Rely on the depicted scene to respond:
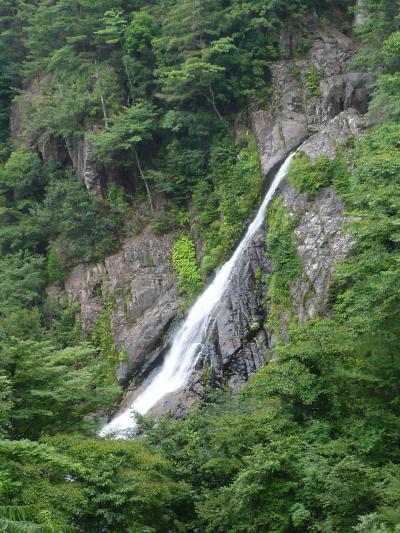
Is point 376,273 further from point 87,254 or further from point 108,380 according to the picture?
point 87,254

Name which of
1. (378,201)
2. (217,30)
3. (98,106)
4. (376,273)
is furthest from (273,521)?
(98,106)

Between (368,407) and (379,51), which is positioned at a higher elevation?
(379,51)

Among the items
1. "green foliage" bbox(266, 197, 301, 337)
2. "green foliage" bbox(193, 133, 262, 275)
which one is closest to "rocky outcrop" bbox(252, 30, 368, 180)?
"green foliage" bbox(193, 133, 262, 275)

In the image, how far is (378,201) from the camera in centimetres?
1116

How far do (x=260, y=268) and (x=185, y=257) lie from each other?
19.3 feet

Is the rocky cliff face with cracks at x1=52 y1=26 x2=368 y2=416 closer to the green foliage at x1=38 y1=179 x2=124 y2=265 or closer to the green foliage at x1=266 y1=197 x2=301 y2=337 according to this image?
the green foliage at x1=266 y1=197 x2=301 y2=337

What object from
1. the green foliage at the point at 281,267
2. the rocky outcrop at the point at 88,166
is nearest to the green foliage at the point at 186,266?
the green foliage at the point at 281,267

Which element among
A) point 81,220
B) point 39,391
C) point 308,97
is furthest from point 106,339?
point 308,97

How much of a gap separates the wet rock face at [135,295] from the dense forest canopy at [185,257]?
680mm

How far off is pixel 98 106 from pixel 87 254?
25.3 ft

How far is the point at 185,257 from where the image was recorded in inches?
949

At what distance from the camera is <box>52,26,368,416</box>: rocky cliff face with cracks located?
1725 cm

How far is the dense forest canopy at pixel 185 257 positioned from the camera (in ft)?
29.0

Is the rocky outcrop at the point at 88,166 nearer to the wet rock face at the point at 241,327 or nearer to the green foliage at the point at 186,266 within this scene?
the green foliage at the point at 186,266
